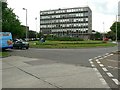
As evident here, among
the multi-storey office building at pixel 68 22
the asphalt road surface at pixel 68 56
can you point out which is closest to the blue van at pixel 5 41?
the asphalt road surface at pixel 68 56

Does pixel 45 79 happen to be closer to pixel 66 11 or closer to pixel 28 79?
pixel 28 79

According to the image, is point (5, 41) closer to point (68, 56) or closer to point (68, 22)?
point (68, 56)

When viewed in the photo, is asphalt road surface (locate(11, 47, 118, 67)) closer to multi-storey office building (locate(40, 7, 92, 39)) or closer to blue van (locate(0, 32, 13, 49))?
blue van (locate(0, 32, 13, 49))

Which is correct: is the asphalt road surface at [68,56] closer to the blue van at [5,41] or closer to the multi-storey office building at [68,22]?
the blue van at [5,41]

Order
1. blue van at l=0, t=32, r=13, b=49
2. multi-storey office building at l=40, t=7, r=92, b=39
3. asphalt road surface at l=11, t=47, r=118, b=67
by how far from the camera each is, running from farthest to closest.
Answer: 1. multi-storey office building at l=40, t=7, r=92, b=39
2. blue van at l=0, t=32, r=13, b=49
3. asphalt road surface at l=11, t=47, r=118, b=67

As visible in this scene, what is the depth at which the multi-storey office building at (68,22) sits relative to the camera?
138 m

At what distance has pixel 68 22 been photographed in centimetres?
14538

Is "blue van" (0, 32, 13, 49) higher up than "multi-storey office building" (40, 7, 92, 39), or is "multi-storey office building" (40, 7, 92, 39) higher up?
"multi-storey office building" (40, 7, 92, 39)

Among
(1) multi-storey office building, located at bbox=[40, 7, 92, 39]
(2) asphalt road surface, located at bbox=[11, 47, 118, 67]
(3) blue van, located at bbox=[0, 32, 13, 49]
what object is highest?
(1) multi-storey office building, located at bbox=[40, 7, 92, 39]

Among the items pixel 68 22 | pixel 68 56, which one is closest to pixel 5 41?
pixel 68 56

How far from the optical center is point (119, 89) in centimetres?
748

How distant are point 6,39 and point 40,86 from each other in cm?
2217

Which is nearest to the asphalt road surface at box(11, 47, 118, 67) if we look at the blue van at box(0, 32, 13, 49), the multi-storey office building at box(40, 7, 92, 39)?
the blue van at box(0, 32, 13, 49)

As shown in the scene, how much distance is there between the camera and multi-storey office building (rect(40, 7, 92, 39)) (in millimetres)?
138375
